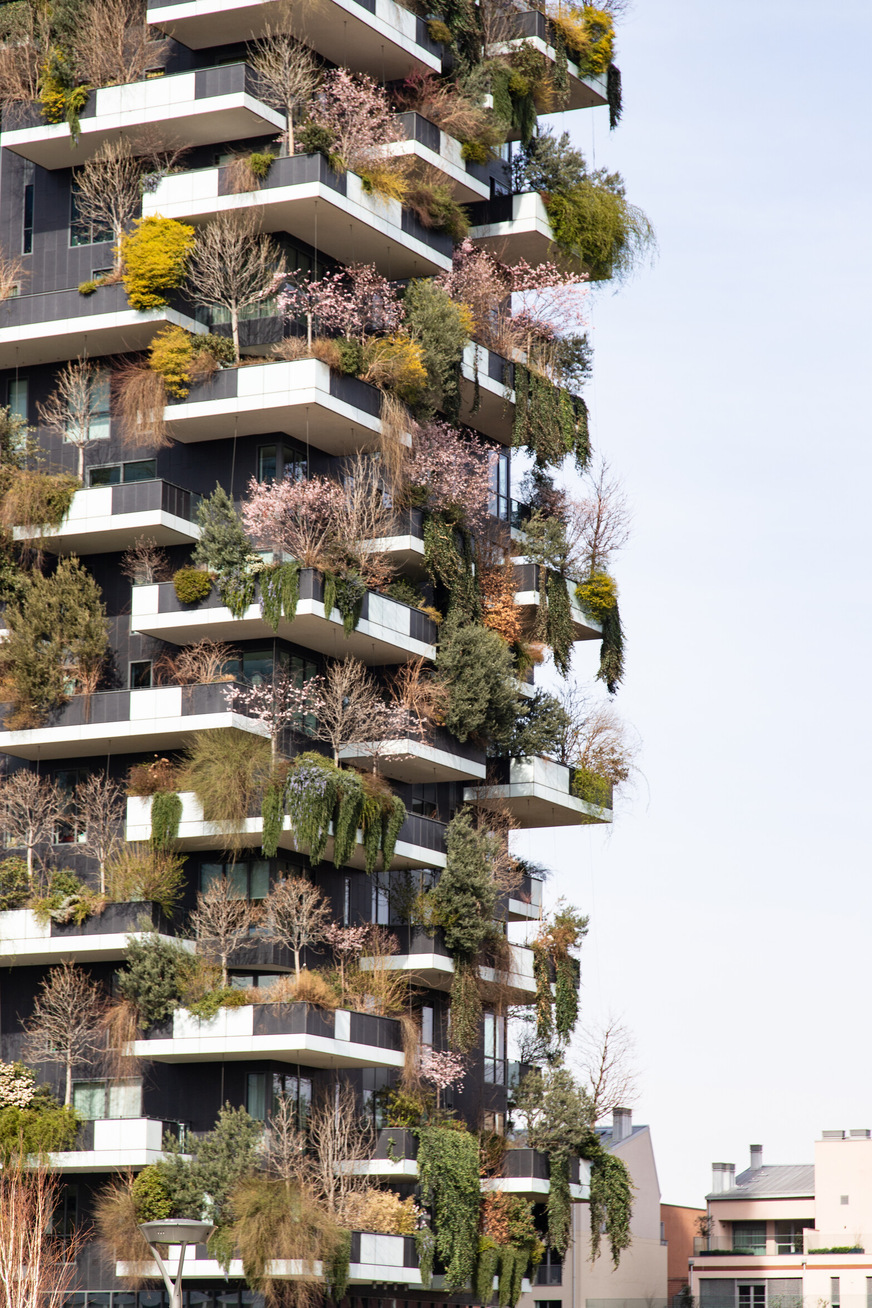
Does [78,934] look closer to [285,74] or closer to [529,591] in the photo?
[529,591]

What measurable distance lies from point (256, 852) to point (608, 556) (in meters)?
16.5

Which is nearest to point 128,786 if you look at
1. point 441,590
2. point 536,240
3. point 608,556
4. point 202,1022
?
point 202,1022

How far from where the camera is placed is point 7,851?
55.3m

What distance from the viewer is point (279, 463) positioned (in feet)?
186

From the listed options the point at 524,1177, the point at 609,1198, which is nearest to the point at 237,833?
the point at 524,1177

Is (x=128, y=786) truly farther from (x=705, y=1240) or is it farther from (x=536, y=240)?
(x=705, y=1240)

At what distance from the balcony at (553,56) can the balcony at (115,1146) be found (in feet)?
112

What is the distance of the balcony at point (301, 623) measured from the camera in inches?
2120

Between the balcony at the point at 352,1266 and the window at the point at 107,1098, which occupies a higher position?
the window at the point at 107,1098

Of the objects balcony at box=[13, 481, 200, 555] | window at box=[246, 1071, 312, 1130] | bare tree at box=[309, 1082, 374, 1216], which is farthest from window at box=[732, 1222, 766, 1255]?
balcony at box=[13, 481, 200, 555]

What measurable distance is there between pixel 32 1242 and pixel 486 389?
27316 millimetres

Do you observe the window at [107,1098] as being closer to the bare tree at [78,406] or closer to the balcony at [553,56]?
the bare tree at [78,406]

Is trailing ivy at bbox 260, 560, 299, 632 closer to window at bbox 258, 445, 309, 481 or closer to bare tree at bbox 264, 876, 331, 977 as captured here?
window at bbox 258, 445, 309, 481

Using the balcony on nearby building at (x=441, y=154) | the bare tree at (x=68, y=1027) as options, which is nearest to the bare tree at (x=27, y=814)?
the bare tree at (x=68, y=1027)
